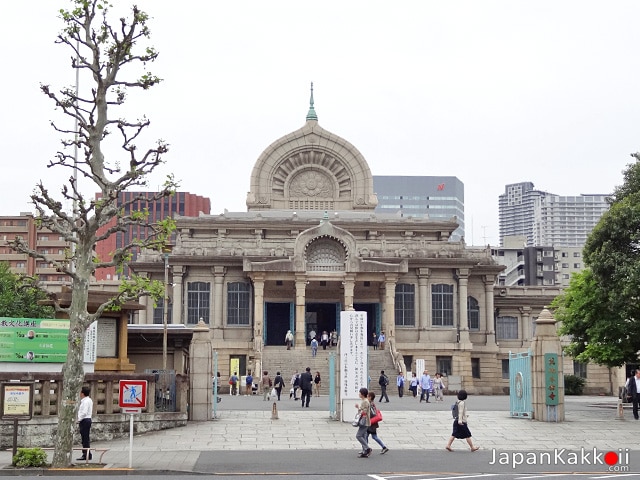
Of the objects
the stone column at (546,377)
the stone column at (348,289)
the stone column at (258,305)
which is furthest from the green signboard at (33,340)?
the stone column at (348,289)

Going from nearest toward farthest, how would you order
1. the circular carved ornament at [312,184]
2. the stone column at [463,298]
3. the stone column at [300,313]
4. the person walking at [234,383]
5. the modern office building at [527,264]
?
the person walking at [234,383] → the stone column at [300,313] → the stone column at [463,298] → the circular carved ornament at [312,184] → the modern office building at [527,264]

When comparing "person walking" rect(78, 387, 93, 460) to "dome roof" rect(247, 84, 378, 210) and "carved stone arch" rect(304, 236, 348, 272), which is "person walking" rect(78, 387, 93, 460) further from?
"dome roof" rect(247, 84, 378, 210)

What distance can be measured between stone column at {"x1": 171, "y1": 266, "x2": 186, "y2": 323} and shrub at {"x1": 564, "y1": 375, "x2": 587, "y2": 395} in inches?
992

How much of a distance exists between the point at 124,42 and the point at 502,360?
1960 inches

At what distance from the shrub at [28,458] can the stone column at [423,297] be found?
44.0 metres

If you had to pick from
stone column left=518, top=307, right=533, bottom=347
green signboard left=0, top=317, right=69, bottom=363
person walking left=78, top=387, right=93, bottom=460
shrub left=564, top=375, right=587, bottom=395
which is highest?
stone column left=518, top=307, right=533, bottom=347

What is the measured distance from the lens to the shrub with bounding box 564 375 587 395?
63.2 meters

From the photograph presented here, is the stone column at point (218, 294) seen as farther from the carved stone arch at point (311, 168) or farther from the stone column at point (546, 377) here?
the stone column at point (546, 377)

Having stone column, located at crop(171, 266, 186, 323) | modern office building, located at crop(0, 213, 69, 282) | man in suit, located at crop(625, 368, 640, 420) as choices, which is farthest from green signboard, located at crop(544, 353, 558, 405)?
modern office building, located at crop(0, 213, 69, 282)

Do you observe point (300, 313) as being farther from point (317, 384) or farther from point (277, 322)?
point (317, 384)

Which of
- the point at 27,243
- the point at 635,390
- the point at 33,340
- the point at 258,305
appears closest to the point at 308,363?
the point at 258,305

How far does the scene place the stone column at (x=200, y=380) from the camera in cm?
3288

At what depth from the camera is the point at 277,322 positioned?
65562 millimetres

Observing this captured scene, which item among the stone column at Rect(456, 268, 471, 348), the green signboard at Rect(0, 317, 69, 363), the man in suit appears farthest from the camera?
the stone column at Rect(456, 268, 471, 348)
